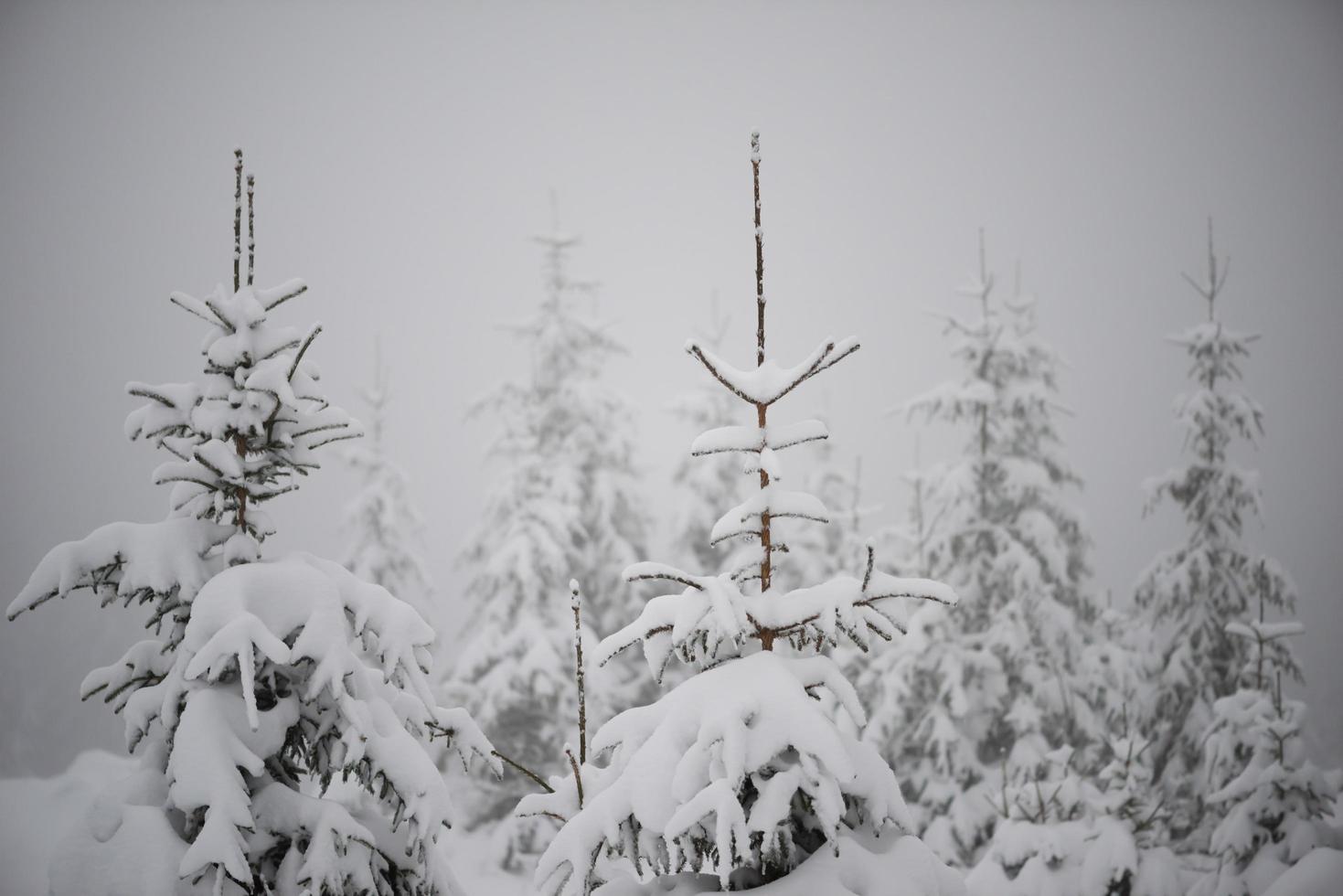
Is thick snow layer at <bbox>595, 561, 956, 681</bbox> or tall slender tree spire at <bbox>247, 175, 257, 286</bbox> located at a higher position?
tall slender tree spire at <bbox>247, 175, 257, 286</bbox>

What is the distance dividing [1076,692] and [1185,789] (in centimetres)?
256

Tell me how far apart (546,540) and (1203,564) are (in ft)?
46.2

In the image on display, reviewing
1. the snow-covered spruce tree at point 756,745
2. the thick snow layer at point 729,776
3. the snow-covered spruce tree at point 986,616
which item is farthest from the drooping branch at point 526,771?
the snow-covered spruce tree at point 986,616

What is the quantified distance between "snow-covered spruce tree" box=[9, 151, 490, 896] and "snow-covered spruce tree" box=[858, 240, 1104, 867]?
12.9 meters

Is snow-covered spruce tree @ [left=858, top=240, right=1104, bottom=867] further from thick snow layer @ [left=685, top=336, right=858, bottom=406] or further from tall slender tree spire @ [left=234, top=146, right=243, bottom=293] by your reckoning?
tall slender tree spire @ [left=234, top=146, right=243, bottom=293]

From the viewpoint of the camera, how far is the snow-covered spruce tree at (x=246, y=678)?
382 centimetres

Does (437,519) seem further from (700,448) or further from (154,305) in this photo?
(700,448)

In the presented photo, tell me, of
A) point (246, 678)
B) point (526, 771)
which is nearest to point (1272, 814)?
point (526, 771)

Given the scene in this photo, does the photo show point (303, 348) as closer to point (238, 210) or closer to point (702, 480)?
point (238, 210)

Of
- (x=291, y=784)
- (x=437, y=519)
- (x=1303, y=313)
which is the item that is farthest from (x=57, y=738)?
(x=1303, y=313)

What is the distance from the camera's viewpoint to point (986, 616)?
17000mm

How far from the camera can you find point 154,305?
87375 millimetres

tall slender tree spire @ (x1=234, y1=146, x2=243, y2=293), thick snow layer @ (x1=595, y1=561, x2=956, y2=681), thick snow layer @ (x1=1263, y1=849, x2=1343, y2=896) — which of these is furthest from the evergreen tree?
thick snow layer @ (x1=595, y1=561, x2=956, y2=681)

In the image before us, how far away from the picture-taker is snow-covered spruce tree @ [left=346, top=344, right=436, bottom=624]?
2111cm
